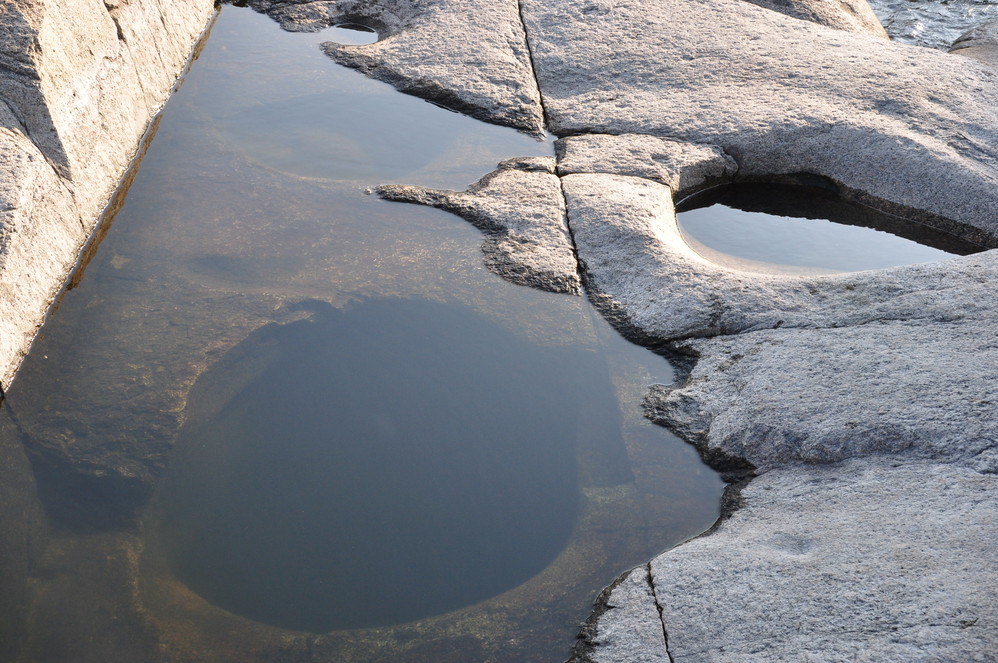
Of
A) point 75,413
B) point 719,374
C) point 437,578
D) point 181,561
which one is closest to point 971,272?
point 719,374

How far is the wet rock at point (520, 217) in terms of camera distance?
10.1 ft

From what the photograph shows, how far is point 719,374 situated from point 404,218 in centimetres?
146

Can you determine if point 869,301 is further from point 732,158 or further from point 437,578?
point 437,578

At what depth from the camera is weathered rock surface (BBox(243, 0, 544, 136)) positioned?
412cm

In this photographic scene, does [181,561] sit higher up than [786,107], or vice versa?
[786,107]

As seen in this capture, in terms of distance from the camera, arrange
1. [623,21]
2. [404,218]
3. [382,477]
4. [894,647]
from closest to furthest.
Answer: [894,647]
[382,477]
[404,218]
[623,21]

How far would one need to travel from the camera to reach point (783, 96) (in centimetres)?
392

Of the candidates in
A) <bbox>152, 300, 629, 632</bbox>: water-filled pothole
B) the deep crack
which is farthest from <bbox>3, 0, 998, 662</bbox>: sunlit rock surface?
<bbox>152, 300, 629, 632</bbox>: water-filled pothole

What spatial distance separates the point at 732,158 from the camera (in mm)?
3693

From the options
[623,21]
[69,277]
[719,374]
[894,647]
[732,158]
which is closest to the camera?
[894,647]

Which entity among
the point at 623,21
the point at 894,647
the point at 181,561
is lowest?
the point at 181,561


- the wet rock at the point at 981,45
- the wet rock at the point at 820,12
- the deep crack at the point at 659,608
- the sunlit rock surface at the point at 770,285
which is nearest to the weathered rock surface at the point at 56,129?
the sunlit rock surface at the point at 770,285

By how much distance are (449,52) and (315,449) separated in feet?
8.85

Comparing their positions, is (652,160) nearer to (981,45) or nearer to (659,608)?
(659,608)
